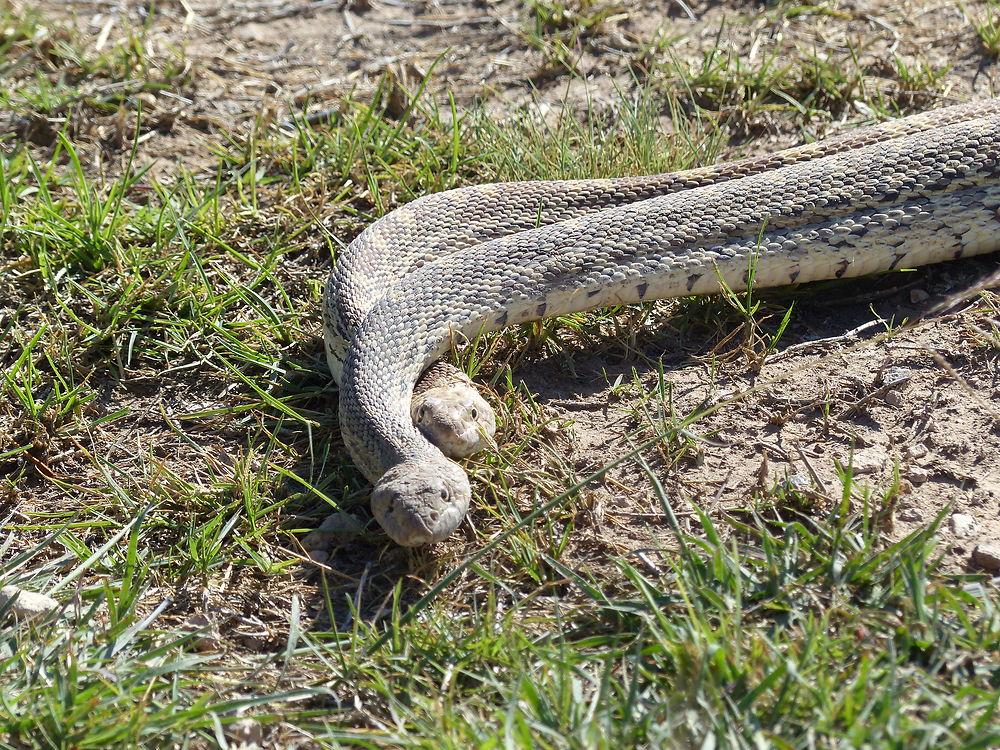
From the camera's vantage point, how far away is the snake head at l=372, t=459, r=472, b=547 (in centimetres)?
362

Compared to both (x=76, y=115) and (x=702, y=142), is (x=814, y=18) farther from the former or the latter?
(x=76, y=115)

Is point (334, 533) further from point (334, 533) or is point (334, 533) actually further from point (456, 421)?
point (456, 421)

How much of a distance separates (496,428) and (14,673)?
6.42 feet

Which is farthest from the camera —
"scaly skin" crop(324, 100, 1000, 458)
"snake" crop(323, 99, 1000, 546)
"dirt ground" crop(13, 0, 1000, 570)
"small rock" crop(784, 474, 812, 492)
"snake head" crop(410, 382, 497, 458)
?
"scaly skin" crop(324, 100, 1000, 458)

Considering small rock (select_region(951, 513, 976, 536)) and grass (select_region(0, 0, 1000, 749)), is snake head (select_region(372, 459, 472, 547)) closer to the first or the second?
grass (select_region(0, 0, 1000, 749))

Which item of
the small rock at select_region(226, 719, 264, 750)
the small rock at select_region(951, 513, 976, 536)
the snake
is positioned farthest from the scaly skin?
the small rock at select_region(226, 719, 264, 750)

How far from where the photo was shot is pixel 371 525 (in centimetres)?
398

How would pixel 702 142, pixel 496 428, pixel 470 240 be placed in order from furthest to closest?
pixel 702 142 → pixel 470 240 → pixel 496 428

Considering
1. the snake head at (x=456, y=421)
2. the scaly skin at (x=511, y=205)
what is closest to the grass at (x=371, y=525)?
the snake head at (x=456, y=421)

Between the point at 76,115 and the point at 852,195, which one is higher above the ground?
the point at 852,195

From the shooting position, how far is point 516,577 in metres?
3.67

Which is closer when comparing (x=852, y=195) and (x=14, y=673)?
(x=14, y=673)

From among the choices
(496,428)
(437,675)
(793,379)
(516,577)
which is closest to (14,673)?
(437,675)

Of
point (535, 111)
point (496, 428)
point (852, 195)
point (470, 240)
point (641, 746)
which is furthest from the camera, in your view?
point (535, 111)
